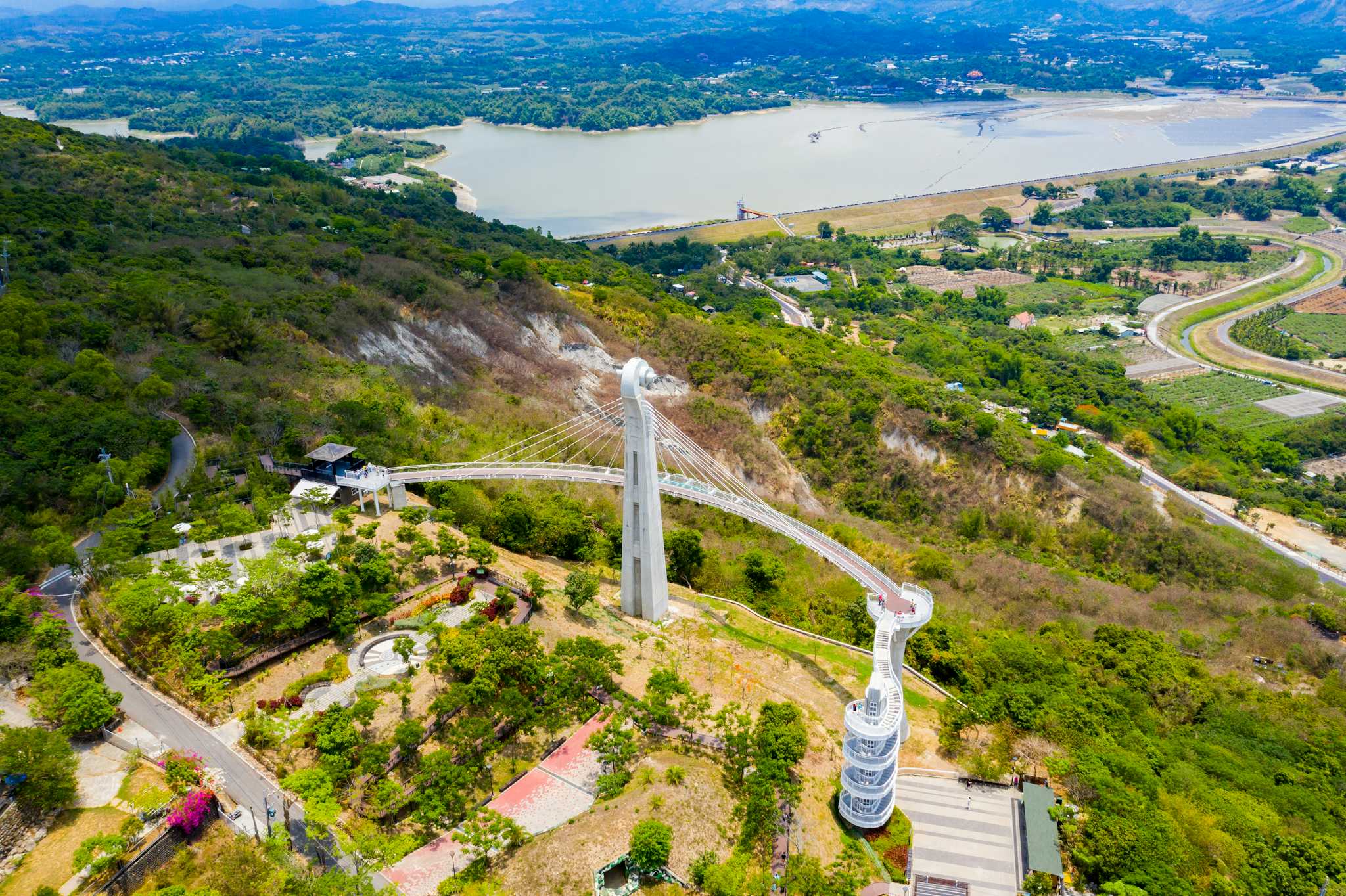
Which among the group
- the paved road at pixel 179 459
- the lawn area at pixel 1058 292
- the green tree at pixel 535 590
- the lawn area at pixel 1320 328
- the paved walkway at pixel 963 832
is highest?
the paved road at pixel 179 459

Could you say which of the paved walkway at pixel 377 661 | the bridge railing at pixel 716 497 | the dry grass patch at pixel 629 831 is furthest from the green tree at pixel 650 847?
the bridge railing at pixel 716 497

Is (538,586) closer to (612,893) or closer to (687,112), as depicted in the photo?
(612,893)

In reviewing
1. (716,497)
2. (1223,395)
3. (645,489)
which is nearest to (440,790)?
(645,489)

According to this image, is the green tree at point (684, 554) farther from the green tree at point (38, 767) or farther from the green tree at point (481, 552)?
the green tree at point (38, 767)

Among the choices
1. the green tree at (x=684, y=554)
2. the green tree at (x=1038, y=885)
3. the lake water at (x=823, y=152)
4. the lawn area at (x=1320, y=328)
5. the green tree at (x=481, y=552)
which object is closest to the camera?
the green tree at (x=1038, y=885)

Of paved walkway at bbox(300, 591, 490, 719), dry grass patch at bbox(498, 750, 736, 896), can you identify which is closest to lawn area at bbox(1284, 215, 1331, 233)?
dry grass patch at bbox(498, 750, 736, 896)

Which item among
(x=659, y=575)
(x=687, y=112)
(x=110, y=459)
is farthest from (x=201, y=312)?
(x=687, y=112)

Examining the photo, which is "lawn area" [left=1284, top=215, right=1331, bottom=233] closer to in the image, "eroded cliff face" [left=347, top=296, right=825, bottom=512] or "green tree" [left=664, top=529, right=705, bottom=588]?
"eroded cliff face" [left=347, top=296, right=825, bottom=512]
